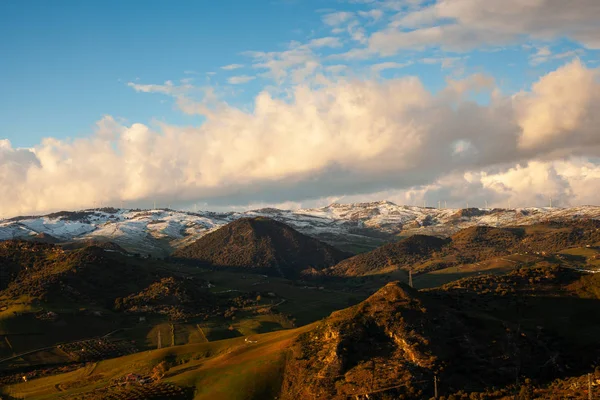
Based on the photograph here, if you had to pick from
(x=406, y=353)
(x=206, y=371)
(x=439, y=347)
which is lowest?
(x=206, y=371)

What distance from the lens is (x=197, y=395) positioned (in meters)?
112

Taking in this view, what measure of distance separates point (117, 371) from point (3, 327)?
72585 mm

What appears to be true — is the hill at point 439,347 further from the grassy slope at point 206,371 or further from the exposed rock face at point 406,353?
the grassy slope at point 206,371

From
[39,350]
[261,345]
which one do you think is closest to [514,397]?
[261,345]

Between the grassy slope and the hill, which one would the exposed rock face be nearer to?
the hill

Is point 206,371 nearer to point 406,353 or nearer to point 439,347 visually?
point 406,353

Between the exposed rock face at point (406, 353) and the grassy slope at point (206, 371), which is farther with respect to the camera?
the grassy slope at point (206, 371)

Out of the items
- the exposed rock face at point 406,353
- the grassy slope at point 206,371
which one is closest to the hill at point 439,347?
the exposed rock face at point 406,353

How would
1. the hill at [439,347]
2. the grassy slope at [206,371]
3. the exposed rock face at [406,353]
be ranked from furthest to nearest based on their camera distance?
the grassy slope at [206,371], the exposed rock face at [406,353], the hill at [439,347]

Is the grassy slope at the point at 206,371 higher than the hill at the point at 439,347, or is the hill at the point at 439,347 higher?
the hill at the point at 439,347

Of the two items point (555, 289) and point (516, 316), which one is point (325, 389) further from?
point (555, 289)

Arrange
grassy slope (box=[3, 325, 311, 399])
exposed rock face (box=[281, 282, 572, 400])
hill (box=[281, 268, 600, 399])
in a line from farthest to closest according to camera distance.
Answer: grassy slope (box=[3, 325, 311, 399]) → exposed rock face (box=[281, 282, 572, 400]) → hill (box=[281, 268, 600, 399])

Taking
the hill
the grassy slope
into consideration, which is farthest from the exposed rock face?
the grassy slope

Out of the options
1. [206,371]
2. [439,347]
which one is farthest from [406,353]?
[206,371]
